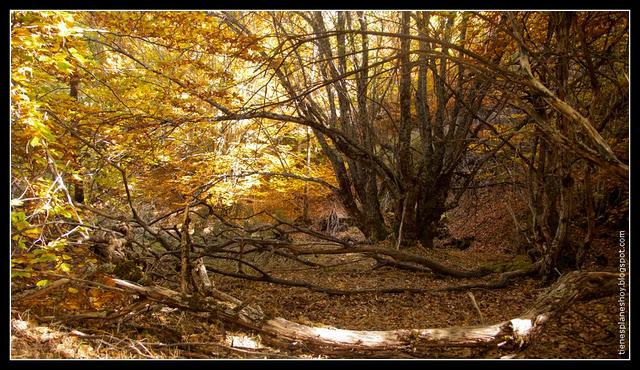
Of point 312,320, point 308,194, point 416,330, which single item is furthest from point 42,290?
point 308,194

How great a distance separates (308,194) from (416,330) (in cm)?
894

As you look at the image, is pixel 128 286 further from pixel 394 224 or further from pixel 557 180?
pixel 394 224

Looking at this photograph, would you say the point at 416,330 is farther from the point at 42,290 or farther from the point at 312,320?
the point at 42,290

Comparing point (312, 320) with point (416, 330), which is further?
point (312, 320)

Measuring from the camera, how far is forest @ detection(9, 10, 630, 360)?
353 centimetres

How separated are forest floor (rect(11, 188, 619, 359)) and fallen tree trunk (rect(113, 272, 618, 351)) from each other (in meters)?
0.10

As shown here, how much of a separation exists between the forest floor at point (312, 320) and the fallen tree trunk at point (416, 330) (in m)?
0.10

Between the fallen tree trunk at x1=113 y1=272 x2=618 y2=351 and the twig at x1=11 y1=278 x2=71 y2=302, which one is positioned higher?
the twig at x1=11 y1=278 x2=71 y2=302

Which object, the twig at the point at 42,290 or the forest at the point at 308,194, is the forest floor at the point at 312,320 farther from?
the twig at the point at 42,290

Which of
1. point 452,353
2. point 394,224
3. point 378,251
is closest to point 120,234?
point 378,251

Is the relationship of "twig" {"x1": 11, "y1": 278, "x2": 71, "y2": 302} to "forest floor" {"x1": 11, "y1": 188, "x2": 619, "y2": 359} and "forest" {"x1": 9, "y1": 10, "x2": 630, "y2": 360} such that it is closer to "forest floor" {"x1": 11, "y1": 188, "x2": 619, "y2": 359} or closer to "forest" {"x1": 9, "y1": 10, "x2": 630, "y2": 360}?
"forest" {"x1": 9, "y1": 10, "x2": 630, "y2": 360}

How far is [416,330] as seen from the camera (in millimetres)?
3516

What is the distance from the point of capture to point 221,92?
673 centimetres

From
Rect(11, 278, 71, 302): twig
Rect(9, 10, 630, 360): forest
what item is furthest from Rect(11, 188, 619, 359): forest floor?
Rect(11, 278, 71, 302): twig
